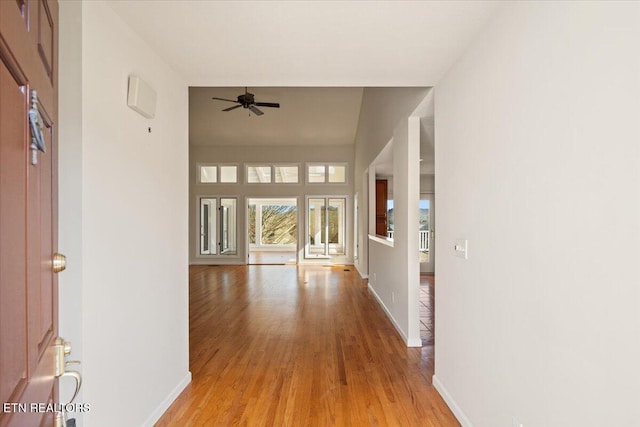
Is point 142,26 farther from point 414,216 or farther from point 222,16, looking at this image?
point 414,216

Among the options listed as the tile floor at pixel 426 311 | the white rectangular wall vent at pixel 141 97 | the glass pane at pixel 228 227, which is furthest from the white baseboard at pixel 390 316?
the glass pane at pixel 228 227

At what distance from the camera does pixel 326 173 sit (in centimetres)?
1039

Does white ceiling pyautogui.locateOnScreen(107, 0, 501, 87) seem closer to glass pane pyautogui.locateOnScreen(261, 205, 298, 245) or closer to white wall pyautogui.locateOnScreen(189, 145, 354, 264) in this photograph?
white wall pyautogui.locateOnScreen(189, 145, 354, 264)

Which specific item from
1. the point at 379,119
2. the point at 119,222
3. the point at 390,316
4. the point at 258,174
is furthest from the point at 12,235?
the point at 258,174

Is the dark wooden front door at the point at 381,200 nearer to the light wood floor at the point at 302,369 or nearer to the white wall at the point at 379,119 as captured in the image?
the white wall at the point at 379,119

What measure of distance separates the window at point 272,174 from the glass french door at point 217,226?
915 millimetres

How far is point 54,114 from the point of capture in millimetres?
1018

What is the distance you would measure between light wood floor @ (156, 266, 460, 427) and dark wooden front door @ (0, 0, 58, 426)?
172 centimetres

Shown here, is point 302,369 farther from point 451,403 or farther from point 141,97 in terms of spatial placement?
point 141,97

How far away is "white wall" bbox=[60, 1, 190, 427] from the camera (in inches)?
63.2

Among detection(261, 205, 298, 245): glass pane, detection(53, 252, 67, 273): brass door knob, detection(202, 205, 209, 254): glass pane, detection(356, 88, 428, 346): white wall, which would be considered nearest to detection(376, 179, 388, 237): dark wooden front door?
detection(356, 88, 428, 346): white wall

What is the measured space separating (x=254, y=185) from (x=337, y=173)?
246 cm

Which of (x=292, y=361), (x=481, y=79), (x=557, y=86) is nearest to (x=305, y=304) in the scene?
(x=292, y=361)

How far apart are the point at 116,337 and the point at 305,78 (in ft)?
7.02
